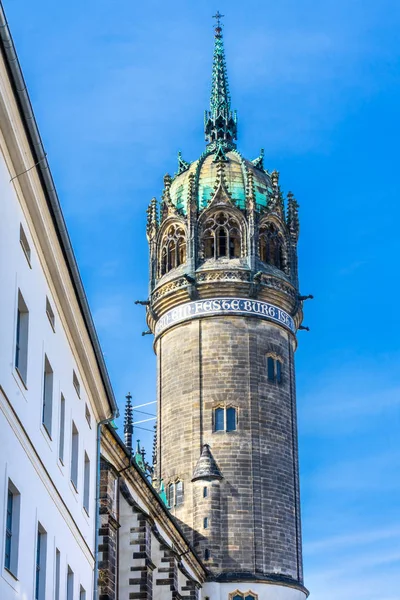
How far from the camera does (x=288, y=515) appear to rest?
218 ft

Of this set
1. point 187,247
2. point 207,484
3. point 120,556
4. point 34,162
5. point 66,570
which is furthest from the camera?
point 187,247

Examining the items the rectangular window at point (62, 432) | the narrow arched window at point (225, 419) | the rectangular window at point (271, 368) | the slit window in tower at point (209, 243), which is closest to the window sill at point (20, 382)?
the rectangular window at point (62, 432)

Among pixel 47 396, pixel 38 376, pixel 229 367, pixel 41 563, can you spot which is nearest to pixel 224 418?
pixel 229 367

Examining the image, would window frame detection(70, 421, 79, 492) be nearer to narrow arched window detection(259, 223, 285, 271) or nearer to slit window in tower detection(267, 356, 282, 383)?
slit window in tower detection(267, 356, 282, 383)

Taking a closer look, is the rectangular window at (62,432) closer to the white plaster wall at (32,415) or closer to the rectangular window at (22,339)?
the white plaster wall at (32,415)

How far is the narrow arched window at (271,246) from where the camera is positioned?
71.4 metres

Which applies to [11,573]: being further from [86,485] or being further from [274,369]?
[274,369]

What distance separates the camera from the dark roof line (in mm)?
20328

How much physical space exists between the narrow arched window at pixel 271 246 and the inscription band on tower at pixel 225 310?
318cm

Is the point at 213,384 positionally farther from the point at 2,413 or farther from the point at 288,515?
the point at 2,413

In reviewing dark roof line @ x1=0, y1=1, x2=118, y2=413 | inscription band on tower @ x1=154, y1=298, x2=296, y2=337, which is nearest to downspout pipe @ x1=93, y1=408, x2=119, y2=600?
dark roof line @ x1=0, y1=1, x2=118, y2=413

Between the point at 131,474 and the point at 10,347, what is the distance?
81.9 ft

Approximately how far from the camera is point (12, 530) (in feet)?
78.2

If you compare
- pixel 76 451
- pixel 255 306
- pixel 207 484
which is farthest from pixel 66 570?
pixel 255 306
